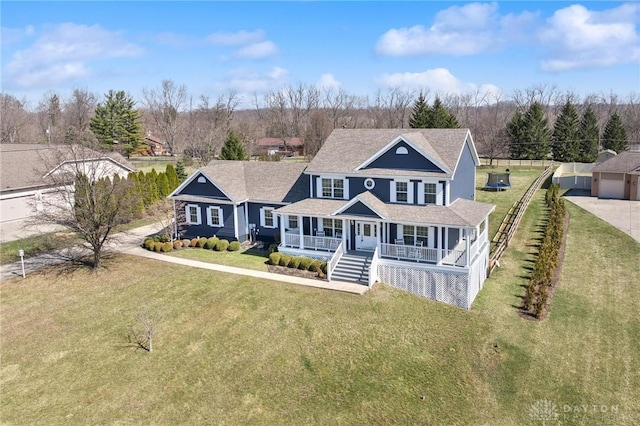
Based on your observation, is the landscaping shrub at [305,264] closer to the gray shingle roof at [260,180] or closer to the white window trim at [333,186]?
the white window trim at [333,186]

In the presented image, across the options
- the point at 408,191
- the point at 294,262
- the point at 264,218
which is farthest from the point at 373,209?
the point at 264,218

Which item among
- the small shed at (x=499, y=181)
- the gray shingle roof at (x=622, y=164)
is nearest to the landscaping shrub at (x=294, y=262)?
the small shed at (x=499, y=181)

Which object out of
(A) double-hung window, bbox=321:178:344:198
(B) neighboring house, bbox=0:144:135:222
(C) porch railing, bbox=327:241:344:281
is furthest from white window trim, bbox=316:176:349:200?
(B) neighboring house, bbox=0:144:135:222

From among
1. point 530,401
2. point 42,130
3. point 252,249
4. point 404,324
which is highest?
point 42,130

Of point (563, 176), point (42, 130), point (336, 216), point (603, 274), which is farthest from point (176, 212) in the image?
point (42, 130)

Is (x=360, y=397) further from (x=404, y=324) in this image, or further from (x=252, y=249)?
(x=252, y=249)

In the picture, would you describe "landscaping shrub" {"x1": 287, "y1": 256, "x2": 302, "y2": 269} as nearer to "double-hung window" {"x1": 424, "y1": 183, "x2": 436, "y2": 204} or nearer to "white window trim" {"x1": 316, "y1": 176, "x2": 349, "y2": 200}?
"white window trim" {"x1": 316, "y1": 176, "x2": 349, "y2": 200}

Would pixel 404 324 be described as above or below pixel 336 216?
below
